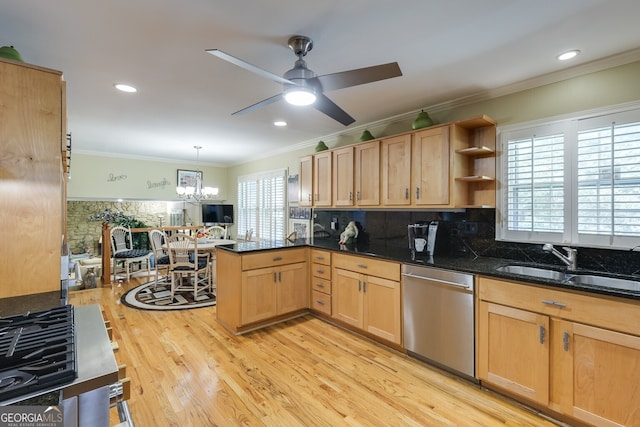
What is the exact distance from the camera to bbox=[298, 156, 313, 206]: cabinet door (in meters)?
4.28

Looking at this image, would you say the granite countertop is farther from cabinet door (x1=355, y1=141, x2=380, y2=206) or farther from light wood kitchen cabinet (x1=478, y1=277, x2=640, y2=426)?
cabinet door (x1=355, y1=141, x2=380, y2=206)

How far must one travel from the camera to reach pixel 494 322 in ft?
7.18

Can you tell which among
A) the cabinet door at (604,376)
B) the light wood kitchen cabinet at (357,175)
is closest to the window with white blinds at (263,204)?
the light wood kitchen cabinet at (357,175)

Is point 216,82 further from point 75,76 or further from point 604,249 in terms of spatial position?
point 604,249

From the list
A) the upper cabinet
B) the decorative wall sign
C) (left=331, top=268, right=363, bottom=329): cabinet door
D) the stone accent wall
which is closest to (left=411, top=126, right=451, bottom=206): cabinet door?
the upper cabinet

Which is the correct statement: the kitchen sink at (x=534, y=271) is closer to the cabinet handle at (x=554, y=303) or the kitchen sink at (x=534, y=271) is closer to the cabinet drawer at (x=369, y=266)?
the cabinet handle at (x=554, y=303)

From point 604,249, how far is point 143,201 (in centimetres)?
773

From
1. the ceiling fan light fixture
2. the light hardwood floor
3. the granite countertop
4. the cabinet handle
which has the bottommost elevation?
the light hardwood floor

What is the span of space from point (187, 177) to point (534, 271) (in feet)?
21.8

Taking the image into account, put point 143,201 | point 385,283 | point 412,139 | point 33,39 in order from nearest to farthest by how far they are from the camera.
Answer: point 33,39 → point 385,283 → point 412,139 → point 143,201

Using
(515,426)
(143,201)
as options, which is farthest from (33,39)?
(143,201)

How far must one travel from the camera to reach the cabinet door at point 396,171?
10.3 ft

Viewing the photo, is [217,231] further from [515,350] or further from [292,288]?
[515,350]

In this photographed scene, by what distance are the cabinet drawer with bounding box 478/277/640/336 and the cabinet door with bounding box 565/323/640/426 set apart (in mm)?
56
